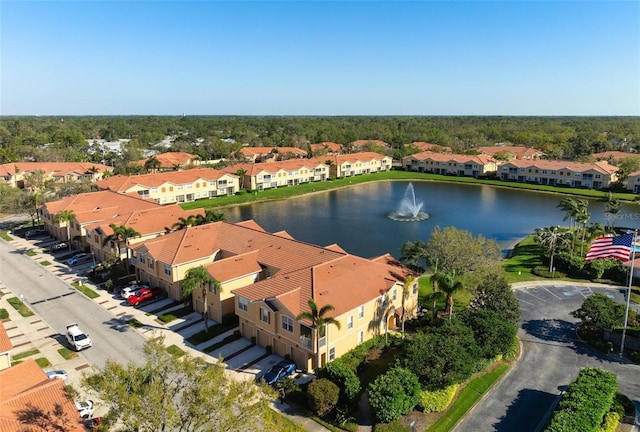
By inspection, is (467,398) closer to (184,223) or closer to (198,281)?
(198,281)

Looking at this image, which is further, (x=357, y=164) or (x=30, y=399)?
(x=357, y=164)

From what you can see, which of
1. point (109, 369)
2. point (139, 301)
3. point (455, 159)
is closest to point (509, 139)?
point (455, 159)

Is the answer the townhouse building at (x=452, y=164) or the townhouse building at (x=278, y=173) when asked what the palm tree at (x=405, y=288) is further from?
the townhouse building at (x=452, y=164)

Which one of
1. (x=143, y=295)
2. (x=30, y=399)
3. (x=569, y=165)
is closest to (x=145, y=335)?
(x=143, y=295)

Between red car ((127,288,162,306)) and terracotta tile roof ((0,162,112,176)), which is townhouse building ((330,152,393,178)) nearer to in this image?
terracotta tile roof ((0,162,112,176))

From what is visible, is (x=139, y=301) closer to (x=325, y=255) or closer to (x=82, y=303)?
(x=82, y=303)
